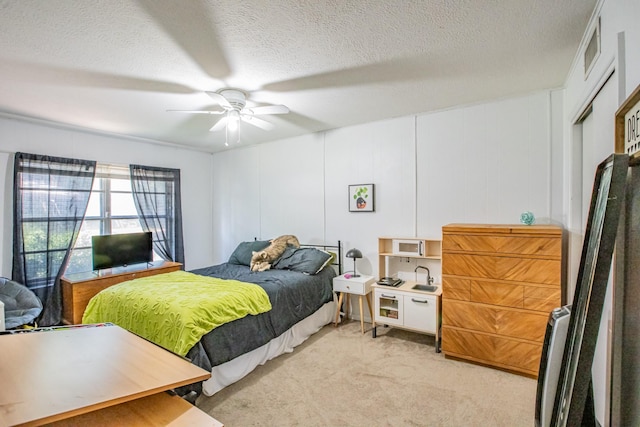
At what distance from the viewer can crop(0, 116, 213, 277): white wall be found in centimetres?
355

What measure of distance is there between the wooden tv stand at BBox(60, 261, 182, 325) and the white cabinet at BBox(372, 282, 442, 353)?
325 centimetres

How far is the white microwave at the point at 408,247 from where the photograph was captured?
3.42 metres

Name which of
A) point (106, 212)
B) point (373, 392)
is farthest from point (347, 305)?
point (106, 212)

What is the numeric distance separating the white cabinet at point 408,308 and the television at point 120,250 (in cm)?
342

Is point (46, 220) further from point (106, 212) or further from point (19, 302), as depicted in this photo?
point (19, 302)

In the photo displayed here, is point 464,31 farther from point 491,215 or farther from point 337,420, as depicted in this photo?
point 337,420

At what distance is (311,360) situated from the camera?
2.94 meters

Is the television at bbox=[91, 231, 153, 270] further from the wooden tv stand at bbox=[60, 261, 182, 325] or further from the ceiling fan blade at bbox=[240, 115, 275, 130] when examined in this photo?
the ceiling fan blade at bbox=[240, 115, 275, 130]

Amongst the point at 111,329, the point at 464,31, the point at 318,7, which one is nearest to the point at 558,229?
the point at 464,31

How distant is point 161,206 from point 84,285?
1.62m

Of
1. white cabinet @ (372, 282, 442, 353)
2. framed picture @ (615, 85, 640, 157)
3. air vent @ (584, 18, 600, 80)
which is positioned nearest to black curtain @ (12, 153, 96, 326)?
white cabinet @ (372, 282, 442, 353)

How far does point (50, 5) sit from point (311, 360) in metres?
3.21

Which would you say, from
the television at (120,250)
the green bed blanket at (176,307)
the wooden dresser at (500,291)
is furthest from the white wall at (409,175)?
the green bed blanket at (176,307)

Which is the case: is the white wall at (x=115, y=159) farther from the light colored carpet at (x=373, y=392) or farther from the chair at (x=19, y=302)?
the light colored carpet at (x=373, y=392)
